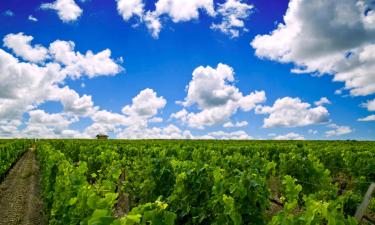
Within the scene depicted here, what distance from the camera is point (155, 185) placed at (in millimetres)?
9086

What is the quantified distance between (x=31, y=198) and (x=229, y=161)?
25.8 ft

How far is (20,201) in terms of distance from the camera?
Result: 13.8 metres

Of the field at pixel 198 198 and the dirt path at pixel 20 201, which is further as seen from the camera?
the dirt path at pixel 20 201

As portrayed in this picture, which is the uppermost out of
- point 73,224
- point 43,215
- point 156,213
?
point 156,213

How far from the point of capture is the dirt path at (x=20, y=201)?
11186 mm

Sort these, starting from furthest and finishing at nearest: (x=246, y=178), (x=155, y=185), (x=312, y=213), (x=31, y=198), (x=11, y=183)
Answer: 1. (x=11, y=183)
2. (x=31, y=198)
3. (x=155, y=185)
4. (x=246, y=178)
5. (x=312, y=213)

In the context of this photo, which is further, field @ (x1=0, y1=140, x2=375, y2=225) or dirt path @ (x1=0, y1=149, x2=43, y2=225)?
dirt path @ (x1=0, y1=149, x2=43, y2=225)

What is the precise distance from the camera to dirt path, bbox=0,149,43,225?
440 inches

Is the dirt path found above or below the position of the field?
below

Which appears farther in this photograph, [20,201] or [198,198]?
[20,201]

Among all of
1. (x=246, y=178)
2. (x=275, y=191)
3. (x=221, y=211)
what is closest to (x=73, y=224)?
(x=221, y=211)

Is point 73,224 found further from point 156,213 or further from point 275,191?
point 275,191

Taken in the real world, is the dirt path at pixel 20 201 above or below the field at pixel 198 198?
below

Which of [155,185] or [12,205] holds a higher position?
[155,185]
